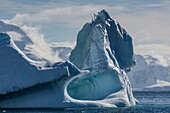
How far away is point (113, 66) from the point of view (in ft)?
199

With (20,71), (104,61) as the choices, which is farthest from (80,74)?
(20,71)

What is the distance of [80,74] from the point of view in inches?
2156

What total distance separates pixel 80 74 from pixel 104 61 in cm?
593

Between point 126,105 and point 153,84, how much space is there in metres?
139

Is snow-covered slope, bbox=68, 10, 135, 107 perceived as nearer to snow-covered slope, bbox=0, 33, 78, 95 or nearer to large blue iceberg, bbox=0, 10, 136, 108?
large blue iceberg, bbox=0, 10, 136, 108

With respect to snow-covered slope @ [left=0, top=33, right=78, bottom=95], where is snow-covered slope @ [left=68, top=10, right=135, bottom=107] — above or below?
below

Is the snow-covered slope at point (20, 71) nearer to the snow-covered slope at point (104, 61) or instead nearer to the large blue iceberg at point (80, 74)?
the large blue iceberg at point (80, 74)

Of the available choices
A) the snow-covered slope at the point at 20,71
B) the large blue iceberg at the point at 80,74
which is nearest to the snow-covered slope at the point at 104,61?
the large blue iceberg at the point at 80,74

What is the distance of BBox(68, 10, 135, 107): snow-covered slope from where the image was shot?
59000 millimetres

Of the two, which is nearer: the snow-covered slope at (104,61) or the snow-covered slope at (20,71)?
the snow-covered slope at (20,71)

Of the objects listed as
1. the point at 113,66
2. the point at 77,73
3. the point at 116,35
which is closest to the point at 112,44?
the point at 116,35

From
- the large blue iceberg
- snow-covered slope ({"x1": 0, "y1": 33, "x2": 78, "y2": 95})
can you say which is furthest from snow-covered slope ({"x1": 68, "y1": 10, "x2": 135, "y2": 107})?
Result: snow-covered slope ({"x1": 0, "y1": 33, "x2": 78, "y2": 95})

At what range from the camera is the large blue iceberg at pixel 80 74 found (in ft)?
165

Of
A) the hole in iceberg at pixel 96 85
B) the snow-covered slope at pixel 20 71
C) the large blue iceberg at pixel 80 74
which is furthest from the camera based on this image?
the hole in iceberg at pixel 96 85
